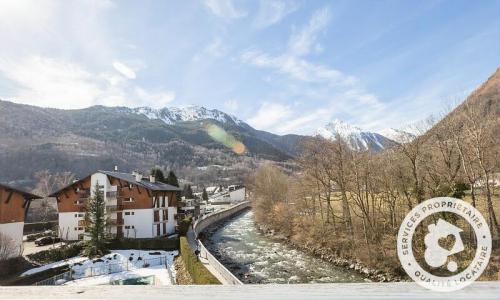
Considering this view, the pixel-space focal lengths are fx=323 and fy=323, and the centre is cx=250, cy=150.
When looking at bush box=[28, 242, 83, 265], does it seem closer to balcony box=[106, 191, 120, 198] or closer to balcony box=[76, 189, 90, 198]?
balcony box=[106, 191, 120, 198]

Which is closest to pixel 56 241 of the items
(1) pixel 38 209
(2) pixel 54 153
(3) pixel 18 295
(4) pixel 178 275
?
(4) pixel 178 275

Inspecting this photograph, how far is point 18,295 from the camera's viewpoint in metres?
3.09

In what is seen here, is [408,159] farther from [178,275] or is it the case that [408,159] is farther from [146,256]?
[146,256]

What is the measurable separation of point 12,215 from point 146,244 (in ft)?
46.9

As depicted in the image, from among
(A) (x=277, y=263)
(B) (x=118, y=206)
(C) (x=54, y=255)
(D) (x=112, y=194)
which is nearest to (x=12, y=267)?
(C) (x=54, y=255)

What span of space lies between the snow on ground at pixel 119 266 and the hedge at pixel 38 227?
23.7m

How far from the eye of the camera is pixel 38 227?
53.5 metres

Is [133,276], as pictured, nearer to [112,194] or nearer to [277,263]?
[277,263]

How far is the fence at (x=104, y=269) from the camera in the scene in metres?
26.7

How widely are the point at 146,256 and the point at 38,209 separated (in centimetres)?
4954

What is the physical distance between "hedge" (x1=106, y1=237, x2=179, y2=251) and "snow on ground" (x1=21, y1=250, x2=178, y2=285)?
5.04 ft

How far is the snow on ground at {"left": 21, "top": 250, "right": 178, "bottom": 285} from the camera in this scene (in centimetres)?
2669
